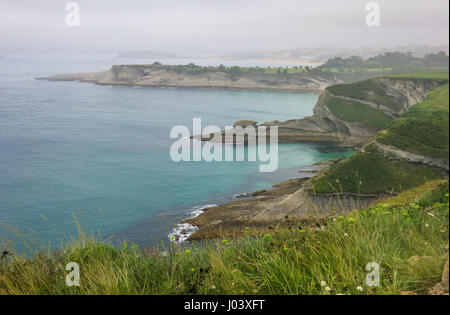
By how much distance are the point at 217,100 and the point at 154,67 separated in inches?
2060

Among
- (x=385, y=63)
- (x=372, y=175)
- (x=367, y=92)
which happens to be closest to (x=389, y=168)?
(x=372, y=175)

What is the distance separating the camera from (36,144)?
64.4m

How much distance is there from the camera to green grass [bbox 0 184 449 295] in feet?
17.6

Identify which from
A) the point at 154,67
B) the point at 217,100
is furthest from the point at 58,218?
the point at 154,67

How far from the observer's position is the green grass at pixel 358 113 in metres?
80.6

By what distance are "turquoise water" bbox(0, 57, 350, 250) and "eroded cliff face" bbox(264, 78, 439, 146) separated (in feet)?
19.7

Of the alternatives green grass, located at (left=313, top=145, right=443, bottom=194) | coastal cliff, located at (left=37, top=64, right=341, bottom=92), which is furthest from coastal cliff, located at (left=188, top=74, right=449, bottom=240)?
coastal cliff, located at (left=37, top=64, right=341, bottom=92)

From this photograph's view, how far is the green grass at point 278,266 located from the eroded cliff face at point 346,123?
241 ft

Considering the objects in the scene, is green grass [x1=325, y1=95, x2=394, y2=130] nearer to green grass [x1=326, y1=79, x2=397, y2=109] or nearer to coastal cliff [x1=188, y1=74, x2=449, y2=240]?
green grass [x1=326, y1=79, x2=397, y2=109]

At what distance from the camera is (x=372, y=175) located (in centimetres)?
4225

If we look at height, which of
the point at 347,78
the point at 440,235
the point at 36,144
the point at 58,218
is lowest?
the point at 58,218

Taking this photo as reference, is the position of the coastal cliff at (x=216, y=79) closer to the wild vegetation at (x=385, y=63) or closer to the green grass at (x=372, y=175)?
the wild vegetation at (x=385, y=63)

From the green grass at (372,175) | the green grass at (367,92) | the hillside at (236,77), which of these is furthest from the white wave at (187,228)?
the hillside at (236,77)
